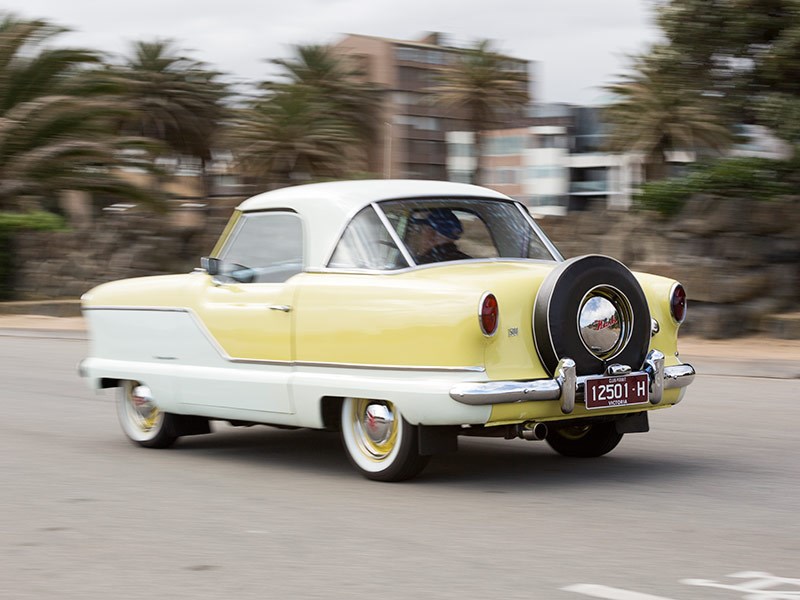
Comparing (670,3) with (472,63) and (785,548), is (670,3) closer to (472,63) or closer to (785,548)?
(785,548)

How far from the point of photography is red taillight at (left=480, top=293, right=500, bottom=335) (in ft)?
20.9

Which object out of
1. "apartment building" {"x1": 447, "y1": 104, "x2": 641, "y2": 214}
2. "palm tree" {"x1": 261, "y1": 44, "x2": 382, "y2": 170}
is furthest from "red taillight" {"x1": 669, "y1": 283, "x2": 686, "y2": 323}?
"apartment building" {"x1": 447, "y1": 104, "x2": 641, "y2": 214}

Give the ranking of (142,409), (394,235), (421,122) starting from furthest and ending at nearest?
(421,122)
(142,409)
(394,235)

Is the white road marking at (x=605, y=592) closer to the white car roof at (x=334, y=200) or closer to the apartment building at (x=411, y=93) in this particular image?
the white car roof at (x=334, y=200)

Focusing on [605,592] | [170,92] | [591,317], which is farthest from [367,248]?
[170,92]

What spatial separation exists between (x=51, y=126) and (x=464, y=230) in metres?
25.1

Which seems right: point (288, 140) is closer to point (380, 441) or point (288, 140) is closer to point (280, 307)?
point (280, 307)

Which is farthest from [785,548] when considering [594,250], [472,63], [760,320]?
[472,63]

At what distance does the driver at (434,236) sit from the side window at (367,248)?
0.12 m

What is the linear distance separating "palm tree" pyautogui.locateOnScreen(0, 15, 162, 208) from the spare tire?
25.0m

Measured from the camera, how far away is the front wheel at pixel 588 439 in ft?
25.4

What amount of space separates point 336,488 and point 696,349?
10740 mm

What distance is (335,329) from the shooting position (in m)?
6.93

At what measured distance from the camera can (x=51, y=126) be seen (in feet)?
101
